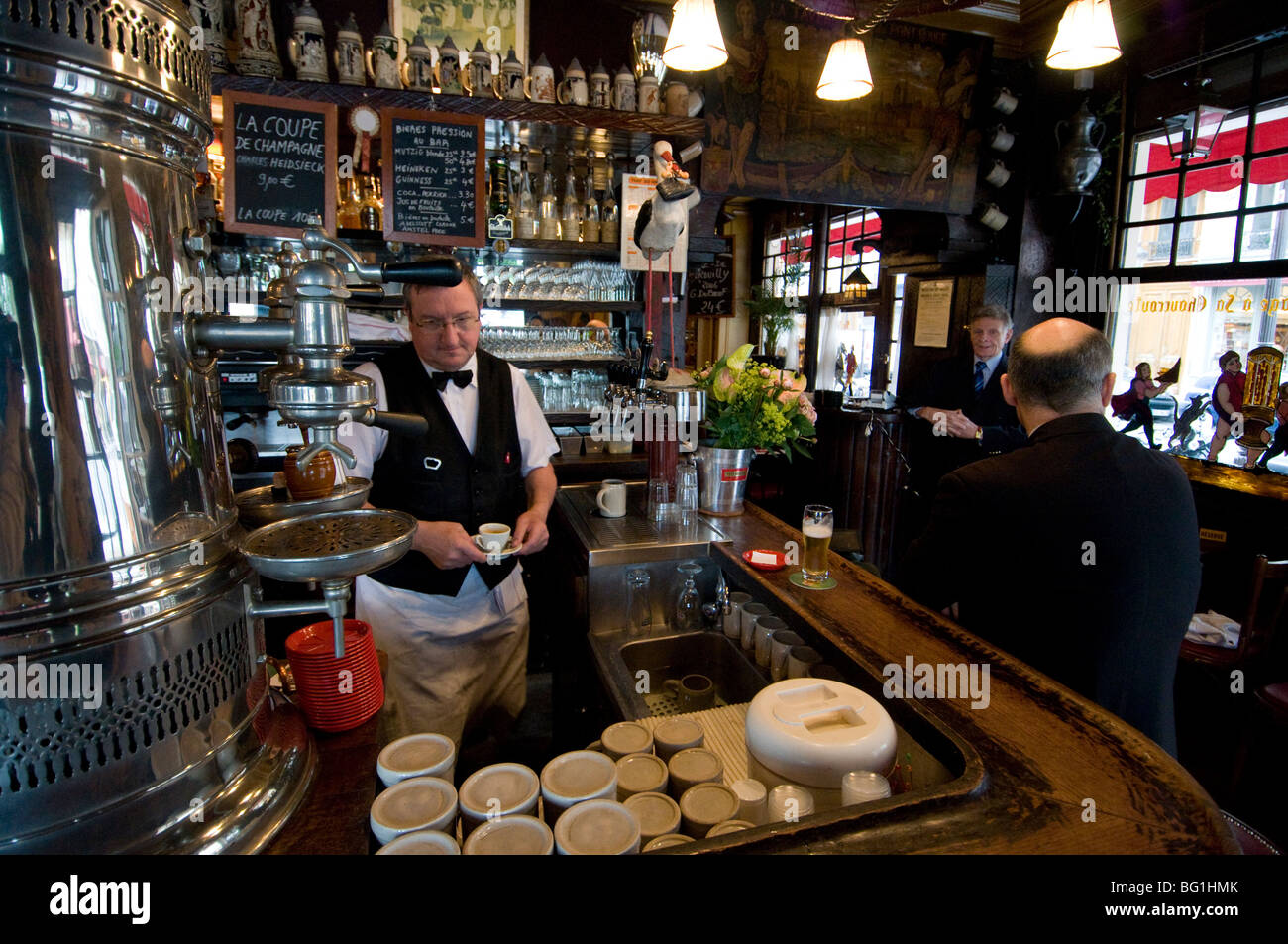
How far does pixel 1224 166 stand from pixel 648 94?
3260mm

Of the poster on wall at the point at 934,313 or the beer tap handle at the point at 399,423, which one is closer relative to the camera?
the beer tap handle at the point at 399,423

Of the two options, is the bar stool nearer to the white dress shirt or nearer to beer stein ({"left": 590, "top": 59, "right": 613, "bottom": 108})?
the white dress shirt

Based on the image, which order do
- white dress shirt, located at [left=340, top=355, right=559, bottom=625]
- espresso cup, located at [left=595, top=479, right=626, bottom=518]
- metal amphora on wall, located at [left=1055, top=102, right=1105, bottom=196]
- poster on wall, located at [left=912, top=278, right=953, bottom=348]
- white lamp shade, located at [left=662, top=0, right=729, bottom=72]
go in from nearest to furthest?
white dress shirt, located at [left=340, top=355, right=559, bottom=625], espresso cup, located at [left=595, top=479, right=626, bottom=518], white lamp shade, located at [left=662, top=0, right=729, bottom=72], metal amphora on wall, located at [left=1055, top=102, right=1105, bottom=196], poster on wall, located at [left=912, top=278, right=953, bottom=348]

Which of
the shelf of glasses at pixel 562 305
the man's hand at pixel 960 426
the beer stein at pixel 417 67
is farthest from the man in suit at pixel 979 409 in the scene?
the beer stein at pixel 417 67

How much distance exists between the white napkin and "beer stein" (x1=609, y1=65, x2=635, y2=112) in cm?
363

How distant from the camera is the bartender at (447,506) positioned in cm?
223

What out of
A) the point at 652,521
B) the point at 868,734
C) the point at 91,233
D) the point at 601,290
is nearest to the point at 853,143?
the point at 601,290

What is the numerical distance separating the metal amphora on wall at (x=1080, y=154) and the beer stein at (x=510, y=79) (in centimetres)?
341

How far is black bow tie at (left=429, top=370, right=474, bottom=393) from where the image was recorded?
2344 millimetres

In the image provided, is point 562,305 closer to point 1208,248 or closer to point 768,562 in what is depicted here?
point 768,562

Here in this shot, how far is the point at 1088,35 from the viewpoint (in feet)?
9.12

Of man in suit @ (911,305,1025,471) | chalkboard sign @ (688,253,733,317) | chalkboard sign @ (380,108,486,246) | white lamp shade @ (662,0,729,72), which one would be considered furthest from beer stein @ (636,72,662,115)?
chalkboard sign @ (688,253,733,317)

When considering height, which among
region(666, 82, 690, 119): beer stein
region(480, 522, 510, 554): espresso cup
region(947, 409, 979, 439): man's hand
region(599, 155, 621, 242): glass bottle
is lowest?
region(480, 522, 510, 554): espresso cup

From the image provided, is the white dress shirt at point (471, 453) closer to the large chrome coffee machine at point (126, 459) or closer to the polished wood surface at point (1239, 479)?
the large chrome coffee machine at point (126, 459)
